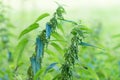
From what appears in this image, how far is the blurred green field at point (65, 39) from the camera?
3.00 metres

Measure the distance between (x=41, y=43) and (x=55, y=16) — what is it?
168 millimetres

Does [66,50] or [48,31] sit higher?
[48,31]

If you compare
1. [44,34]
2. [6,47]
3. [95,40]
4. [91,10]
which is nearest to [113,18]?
[91,10]

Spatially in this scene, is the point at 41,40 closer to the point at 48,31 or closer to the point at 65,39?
the point at 48,31

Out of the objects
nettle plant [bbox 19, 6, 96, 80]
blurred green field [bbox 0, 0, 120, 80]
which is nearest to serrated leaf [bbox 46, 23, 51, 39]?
nettle plant [bbox 19, 6, 96, 80]

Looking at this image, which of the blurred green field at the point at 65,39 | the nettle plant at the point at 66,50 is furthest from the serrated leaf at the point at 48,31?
the blurred green field at the point at 65,39

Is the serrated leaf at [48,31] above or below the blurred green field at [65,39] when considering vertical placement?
above

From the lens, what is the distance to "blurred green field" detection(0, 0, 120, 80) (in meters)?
3.00

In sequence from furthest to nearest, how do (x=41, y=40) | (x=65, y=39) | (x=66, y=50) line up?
(x=65, y=39) < (x=41, y=40) < (x=66, y=50)

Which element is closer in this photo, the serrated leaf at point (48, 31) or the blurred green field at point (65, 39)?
the serrated leaf at point (48, 31)

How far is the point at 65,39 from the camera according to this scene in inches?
124

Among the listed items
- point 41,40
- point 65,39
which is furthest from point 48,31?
point 65,39

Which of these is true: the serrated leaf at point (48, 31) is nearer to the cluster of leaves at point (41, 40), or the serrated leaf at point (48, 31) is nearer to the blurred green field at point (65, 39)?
the cluster of leaves at point (41, 40)

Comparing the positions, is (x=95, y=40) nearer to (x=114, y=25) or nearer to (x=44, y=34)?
(x=44, y=34)
